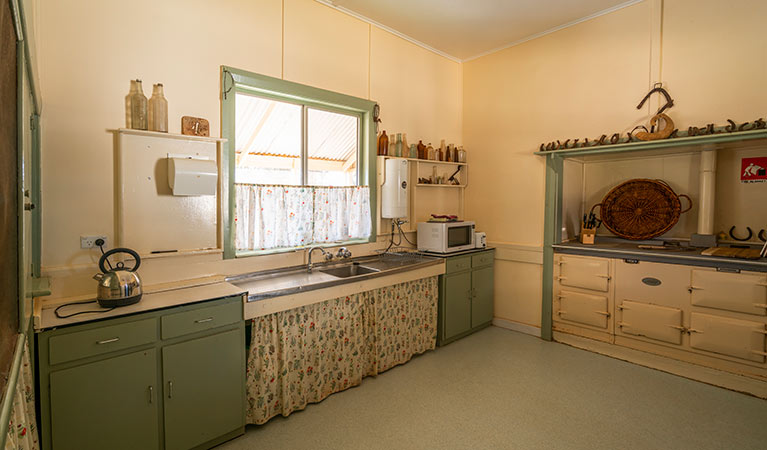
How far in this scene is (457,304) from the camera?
4.04 m

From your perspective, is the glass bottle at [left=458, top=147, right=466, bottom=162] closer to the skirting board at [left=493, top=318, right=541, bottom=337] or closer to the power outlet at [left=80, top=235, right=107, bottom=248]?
the skirting board at [left=493, top=318, right=541, bottom=337]

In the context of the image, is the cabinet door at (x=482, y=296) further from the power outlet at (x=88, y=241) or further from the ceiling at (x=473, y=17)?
the power outlet at (x=88, y=241)

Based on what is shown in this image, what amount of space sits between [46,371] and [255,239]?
1.49m

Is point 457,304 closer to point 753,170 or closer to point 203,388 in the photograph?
point 203,388

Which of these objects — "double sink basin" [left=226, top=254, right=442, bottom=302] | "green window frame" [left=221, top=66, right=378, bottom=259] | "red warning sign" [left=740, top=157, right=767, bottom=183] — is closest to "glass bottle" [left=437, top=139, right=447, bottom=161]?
"green window frame" [left=221, top=66, right=378, bottom=259]

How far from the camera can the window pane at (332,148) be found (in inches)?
139

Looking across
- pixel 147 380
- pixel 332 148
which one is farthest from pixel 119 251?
pixel 332 148

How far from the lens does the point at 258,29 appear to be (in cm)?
299

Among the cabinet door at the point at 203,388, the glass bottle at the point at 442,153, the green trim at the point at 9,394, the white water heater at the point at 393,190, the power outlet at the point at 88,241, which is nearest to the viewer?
the green trim at the point at 9,394

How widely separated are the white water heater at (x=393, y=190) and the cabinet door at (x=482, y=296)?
114cm

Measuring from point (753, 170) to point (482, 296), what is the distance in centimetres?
268

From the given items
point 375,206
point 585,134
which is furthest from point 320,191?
point 585,134

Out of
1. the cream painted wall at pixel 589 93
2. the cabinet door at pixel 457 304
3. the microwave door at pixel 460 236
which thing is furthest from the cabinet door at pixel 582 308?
the microwave door at pixel 460 236

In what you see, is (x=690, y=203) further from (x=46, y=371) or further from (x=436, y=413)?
(x=46, y=371)
